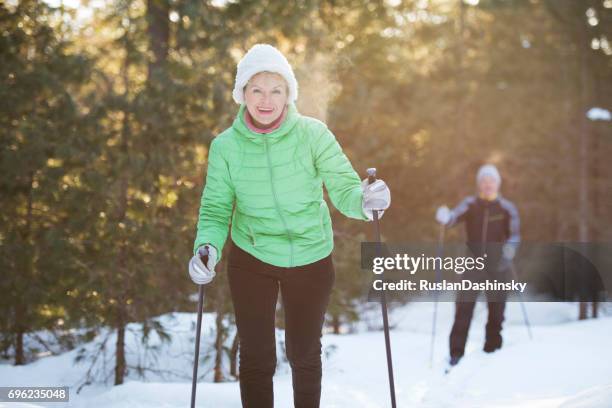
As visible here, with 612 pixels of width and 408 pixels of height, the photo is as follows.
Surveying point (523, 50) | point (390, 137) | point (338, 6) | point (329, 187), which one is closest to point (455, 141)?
point (390, 137)

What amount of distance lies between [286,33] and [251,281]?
593 cm

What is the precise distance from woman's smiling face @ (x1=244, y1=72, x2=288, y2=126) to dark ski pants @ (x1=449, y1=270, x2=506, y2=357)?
4.19 metres

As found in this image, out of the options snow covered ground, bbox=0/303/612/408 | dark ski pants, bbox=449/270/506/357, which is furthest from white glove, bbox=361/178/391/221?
dark ski pants, bbox=449/270/506/357

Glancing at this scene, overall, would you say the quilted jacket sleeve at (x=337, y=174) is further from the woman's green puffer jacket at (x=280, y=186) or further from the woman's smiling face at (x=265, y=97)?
the woman's smiling face at (x=265, y=97)

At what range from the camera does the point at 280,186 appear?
115 inches

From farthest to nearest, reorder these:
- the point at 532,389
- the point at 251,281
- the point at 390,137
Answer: the point at 390,137, the point at 532,389, the point at 251,281

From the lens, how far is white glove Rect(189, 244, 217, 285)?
296 cm

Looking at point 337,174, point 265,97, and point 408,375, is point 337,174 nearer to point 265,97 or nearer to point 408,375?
point 265,97

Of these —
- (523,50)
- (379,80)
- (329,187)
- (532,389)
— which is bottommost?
(532,389)

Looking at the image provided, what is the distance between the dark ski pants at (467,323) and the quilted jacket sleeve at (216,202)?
4.06m

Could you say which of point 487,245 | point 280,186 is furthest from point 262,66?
point 487,245

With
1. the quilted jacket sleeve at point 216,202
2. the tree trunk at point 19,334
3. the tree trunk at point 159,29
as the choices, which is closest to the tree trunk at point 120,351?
the tree trunk at point 19,334

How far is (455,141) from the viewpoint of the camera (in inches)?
696

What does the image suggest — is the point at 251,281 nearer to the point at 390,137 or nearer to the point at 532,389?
the point at 532,389
